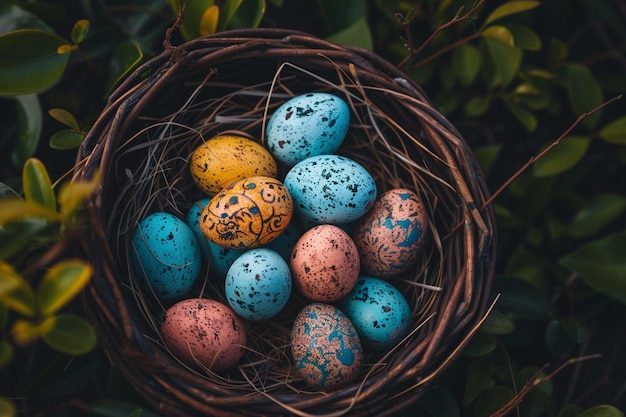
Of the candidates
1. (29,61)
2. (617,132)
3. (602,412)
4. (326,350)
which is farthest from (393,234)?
(29,61)

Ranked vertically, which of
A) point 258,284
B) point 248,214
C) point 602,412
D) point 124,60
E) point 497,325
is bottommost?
point 602,412

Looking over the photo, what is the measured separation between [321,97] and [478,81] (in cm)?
54

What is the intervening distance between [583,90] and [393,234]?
0.62m

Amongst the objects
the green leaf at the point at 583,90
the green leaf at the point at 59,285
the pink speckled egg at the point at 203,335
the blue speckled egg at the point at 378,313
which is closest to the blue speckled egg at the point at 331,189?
the blue speckled egg at the point at 378,313

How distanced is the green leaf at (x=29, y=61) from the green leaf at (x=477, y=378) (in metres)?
0.95

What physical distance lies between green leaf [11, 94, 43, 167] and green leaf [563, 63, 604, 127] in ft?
3.80

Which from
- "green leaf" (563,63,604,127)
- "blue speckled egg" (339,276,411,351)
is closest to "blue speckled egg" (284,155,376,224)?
"blue speckled egg" (339,276,411,351)

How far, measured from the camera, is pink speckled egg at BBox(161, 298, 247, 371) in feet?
3.20

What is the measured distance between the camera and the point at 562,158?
1.26 metres

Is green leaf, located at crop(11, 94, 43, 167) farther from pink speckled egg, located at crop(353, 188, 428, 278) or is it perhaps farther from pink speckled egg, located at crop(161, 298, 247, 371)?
pink speckled egg, located at crop(353, 188, 428, 278)

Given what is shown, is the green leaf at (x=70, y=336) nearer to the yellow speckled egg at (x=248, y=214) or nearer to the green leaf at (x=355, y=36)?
the yellow speckled egg at (x=248, y=214)

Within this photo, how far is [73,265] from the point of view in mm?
678

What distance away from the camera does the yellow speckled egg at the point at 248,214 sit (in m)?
0.99

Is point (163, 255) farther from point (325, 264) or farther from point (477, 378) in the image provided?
point (477, 378)
